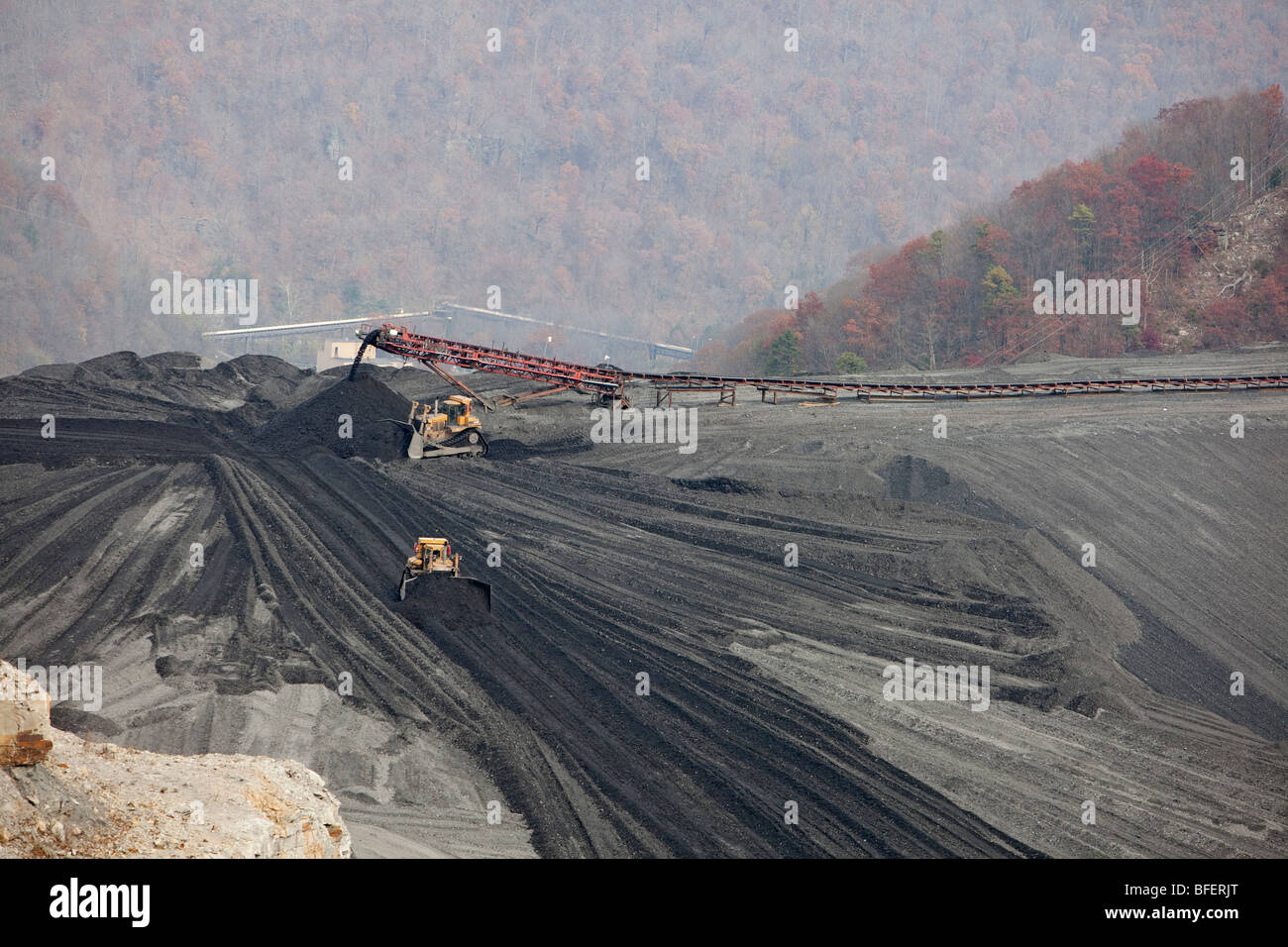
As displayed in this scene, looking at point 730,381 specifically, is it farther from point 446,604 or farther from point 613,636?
point 446,604

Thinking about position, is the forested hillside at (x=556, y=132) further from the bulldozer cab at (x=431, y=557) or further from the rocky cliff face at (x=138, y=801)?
the rocky cliff face at (x=138, y=801)

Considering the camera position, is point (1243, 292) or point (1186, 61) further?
point (1186, 61)

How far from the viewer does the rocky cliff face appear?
35.5ft

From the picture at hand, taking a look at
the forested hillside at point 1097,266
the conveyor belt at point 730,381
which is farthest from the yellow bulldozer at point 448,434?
the forested hillside at point 1097,266

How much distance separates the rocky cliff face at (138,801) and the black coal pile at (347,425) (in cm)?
2220

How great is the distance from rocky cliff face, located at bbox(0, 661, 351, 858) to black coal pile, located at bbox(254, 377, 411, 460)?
22.2 meters

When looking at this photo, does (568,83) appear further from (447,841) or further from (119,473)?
(447,841)

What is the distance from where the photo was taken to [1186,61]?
604 feet

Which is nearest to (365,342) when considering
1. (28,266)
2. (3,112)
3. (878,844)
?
(878,844)

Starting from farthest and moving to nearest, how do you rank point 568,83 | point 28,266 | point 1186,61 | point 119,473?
point 1186,61, point 568,83, point 28,266, point 119,473

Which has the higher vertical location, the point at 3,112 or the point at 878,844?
the point at 3,112

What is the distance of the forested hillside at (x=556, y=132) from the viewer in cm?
13062

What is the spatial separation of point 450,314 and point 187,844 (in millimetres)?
104067

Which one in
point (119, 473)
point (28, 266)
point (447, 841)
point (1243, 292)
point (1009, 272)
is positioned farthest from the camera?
point (28, 266)
